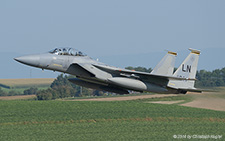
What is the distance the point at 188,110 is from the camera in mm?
35969

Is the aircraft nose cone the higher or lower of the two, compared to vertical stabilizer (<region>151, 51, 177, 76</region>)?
lower

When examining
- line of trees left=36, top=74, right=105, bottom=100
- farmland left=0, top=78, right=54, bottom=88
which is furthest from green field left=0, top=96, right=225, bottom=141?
farmland left=0, top=78, right=54, bottom=88

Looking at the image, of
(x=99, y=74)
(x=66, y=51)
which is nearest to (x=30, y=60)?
(x=66, y=51)

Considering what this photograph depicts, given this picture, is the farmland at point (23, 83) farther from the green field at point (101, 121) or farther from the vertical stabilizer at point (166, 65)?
the vertical stabilizer at point (166, 65)

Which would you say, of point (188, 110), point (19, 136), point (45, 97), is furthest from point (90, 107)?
point (45, 97)

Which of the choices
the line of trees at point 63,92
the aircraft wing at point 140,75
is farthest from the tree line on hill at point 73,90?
the aircraft wing at point 140,75

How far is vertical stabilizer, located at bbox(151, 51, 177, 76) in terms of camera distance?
1114 inches

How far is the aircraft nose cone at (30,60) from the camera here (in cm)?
2148

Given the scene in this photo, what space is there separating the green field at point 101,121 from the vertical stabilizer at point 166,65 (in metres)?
3.45

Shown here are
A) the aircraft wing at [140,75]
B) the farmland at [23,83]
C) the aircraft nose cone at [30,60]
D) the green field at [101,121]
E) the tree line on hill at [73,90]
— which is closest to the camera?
the aircraft nose cone at [30,60]

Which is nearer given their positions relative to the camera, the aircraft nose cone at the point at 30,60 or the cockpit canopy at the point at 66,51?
the aircraft nose cone at the point at 30,60

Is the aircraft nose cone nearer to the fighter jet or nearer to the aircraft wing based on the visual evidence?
the fighter jet

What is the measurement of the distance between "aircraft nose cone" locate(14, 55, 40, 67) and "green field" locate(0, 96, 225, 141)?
3.71 m

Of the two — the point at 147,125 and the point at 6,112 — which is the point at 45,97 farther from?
the point at 147,125
